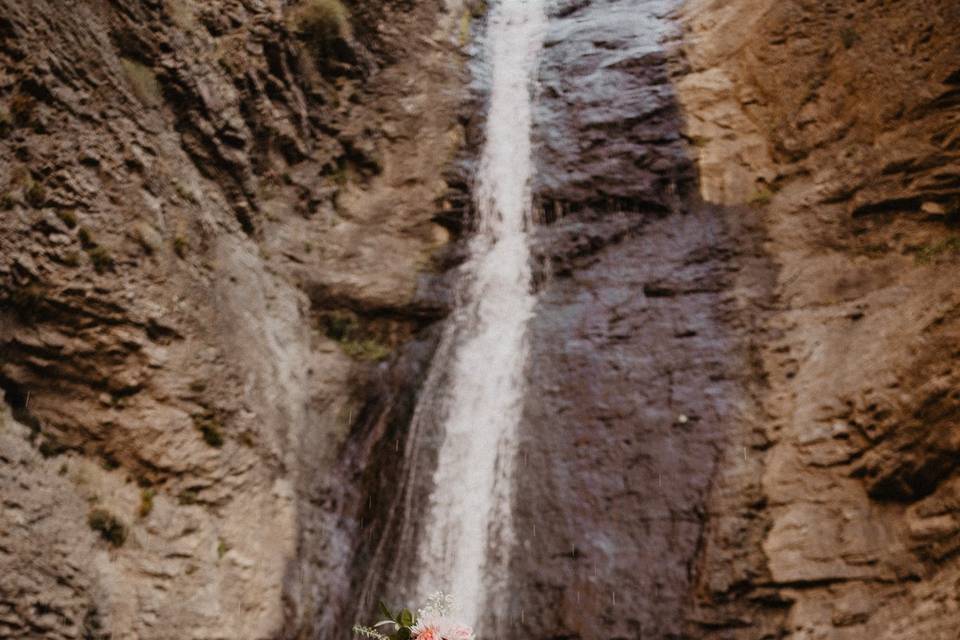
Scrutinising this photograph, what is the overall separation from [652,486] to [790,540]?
4.61ft

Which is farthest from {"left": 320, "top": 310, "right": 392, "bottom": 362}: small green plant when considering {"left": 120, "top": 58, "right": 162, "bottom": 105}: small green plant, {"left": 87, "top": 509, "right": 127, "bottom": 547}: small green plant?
{"left": 87, "top": 509, "right": 127, "bottom": 547}: small green plant

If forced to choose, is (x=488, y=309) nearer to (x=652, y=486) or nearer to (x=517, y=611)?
(x=652, y=486)

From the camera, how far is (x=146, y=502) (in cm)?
659

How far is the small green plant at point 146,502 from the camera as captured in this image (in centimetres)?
652

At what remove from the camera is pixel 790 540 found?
6516mm

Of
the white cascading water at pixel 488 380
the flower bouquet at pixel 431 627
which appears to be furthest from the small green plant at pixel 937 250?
the flower bouquet at pixel 431 627

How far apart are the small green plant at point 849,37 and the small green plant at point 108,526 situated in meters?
10.1

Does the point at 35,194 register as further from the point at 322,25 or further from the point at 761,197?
the point at 761,197

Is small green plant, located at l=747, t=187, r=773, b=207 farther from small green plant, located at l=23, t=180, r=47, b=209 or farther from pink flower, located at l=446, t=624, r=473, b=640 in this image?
small green plant, located at l=23, t=180, r=47, b=209

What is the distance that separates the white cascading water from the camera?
760 centimetres

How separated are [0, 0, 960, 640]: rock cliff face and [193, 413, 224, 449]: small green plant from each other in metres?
0.04

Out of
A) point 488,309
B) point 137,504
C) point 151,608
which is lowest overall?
point 151,608

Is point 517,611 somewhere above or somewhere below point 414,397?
below

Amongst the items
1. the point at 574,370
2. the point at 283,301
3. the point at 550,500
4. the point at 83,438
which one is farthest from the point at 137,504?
the point at 574,370
